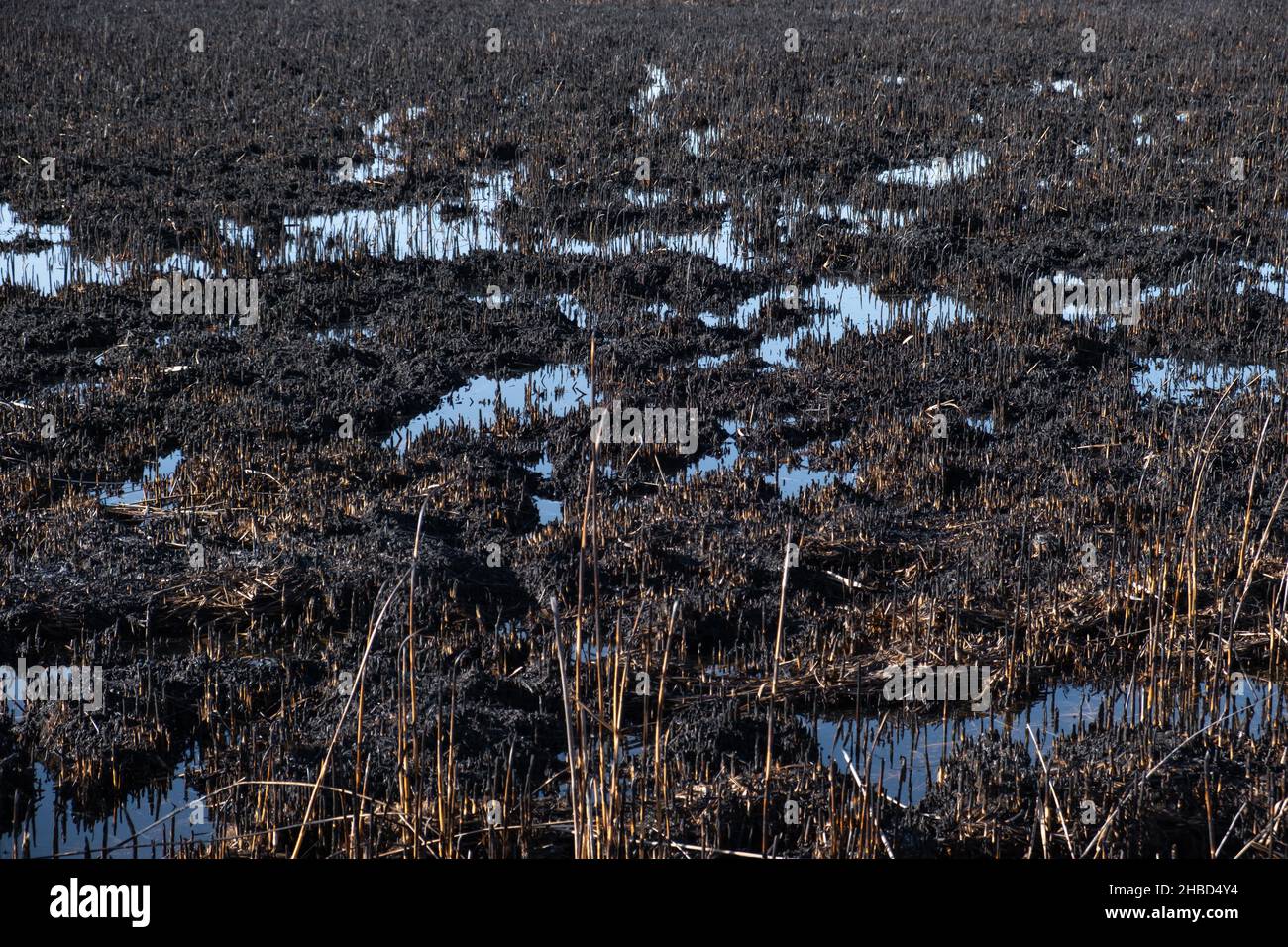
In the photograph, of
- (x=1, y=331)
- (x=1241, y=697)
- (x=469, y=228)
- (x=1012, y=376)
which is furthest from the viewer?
(x=469, y=228)

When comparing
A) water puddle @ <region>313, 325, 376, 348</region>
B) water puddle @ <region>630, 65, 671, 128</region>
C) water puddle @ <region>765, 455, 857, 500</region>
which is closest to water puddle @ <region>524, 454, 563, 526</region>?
water puddle @ <region>765, 455, 857, 500</region>

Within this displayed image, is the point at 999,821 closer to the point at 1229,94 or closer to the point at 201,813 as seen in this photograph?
the point at 201,813

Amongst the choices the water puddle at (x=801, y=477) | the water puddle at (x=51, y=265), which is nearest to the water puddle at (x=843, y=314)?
the water puddle at (x=801, y=477)

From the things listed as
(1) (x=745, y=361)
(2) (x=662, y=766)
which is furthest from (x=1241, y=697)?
(1) (x=745, y=361)

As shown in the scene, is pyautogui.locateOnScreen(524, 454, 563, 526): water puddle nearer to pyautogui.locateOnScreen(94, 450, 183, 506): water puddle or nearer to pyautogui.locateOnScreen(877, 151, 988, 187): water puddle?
pyautogui.locateOnScreen(94, 450, 183, 506): water puddle

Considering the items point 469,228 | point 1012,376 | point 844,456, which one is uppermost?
point 469,228

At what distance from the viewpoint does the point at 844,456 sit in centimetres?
729

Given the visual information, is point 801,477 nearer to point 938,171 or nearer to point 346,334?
point 346,334

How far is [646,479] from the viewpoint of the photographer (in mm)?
7004

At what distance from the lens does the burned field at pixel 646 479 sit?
4219mm

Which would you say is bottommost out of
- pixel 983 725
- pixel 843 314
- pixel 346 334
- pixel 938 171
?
pixel 983 725

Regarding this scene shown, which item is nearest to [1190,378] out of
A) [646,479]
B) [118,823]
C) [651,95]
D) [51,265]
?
[646,479]

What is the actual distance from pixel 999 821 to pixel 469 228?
8.81 meters

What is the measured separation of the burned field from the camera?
4219mm
